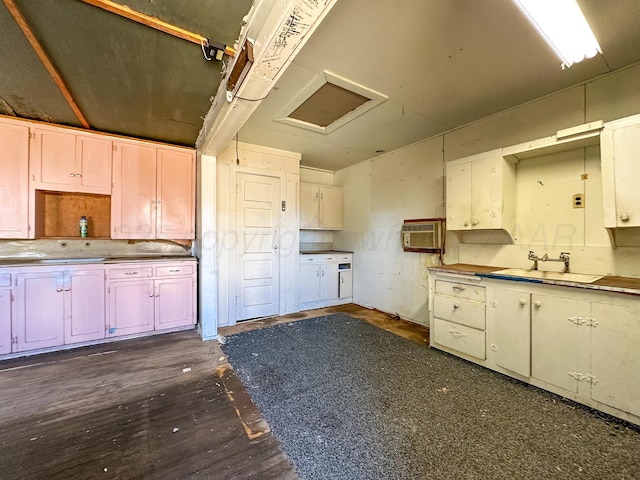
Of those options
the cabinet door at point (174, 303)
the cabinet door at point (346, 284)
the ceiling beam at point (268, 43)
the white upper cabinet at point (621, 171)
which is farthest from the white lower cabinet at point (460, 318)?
the cabinet door at point (174, 303)

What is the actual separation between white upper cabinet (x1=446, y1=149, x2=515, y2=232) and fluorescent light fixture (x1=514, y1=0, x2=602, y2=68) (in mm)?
916

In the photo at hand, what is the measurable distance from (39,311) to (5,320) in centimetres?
23

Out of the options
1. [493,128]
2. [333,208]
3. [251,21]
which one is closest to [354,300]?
[333,208]

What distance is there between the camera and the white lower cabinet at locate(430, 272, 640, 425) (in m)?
1.65

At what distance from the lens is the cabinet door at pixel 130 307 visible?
2.88m

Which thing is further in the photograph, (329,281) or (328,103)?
(329,281)

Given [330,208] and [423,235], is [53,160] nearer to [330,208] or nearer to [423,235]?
[330,208]

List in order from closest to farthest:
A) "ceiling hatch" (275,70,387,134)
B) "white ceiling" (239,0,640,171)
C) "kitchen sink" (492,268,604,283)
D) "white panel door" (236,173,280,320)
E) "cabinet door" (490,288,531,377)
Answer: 1. "white ceiling" (239,0,640,171)
2. "kitchen sink" (492,268,604,283)
3. "cabinet door" (490,288,531,377)
4. "ceiling hatch" (275,70,387,134)
5. "white panel door" (236,173,280,320)

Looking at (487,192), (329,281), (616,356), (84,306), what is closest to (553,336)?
(616,356)

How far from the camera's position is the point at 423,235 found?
3.46 metres

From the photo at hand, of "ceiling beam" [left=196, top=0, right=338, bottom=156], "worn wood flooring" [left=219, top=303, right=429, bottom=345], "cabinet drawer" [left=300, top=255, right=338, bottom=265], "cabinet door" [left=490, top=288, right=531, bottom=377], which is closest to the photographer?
"ceiling beam" [left=196, top=0, right=338, bottom=156]

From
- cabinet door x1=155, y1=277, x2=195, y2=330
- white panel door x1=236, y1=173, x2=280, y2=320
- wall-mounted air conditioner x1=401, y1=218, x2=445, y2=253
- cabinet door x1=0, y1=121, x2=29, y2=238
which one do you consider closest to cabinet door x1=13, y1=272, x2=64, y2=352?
cabinet door x1=0, y1=121, x2=29, y2=238

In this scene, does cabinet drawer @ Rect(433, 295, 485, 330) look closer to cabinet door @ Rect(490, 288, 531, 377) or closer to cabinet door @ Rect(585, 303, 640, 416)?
cabinet door @ Rect(490, 288, 531, 377)

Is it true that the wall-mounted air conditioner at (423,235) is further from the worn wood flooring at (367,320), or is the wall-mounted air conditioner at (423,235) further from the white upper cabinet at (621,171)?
the white upper cabinet at (621,171)
